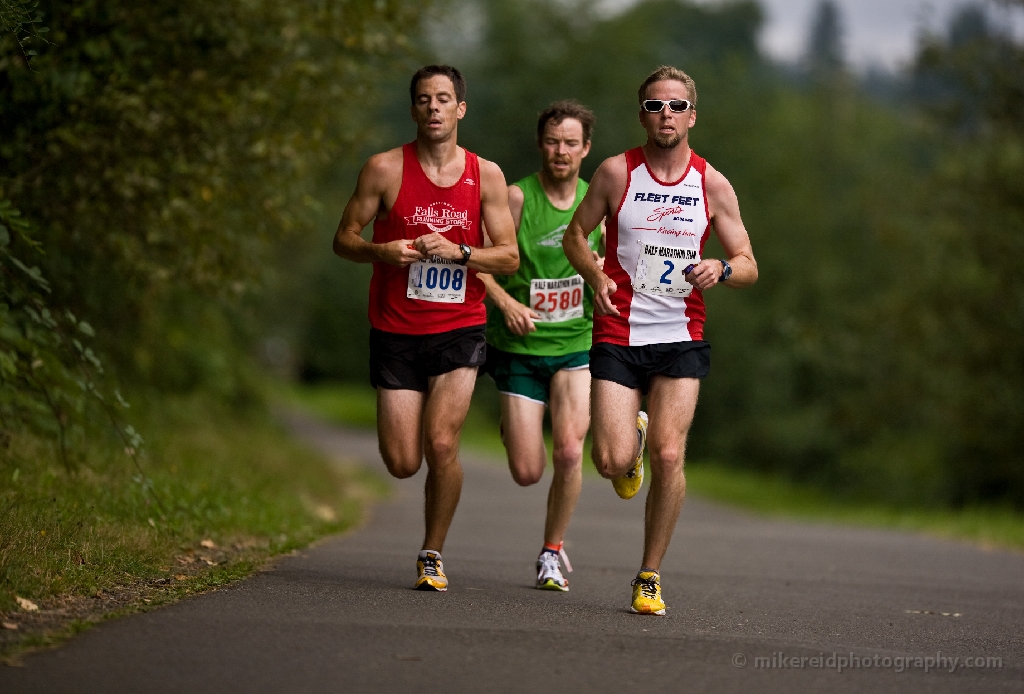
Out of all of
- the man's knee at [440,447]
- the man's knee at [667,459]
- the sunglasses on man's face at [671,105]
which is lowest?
the man's knee at [440,447]

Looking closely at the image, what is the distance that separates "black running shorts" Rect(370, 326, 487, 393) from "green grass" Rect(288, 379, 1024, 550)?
926cm

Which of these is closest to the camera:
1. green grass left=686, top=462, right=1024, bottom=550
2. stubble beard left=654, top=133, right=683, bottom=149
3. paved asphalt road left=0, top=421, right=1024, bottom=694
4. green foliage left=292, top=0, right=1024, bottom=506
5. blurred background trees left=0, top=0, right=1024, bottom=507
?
paved asphalt road left=0, top=421, right=1024, bottom=694

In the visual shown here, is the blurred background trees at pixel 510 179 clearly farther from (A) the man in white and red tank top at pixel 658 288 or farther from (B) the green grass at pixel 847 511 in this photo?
(A) the man in white and red tank top at pixel 658 288

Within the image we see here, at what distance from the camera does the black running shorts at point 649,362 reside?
722 cm

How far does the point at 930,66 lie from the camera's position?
75.9 ft

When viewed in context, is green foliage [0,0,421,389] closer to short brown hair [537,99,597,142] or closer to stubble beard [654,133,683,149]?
short brown hair [537,99,597,142]

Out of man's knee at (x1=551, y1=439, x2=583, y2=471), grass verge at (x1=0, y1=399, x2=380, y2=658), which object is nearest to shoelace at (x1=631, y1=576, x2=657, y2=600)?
man's knee at (x1=551, y1=439, x2=583, y2=471)

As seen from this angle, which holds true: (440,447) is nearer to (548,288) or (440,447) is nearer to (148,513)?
(548,288)

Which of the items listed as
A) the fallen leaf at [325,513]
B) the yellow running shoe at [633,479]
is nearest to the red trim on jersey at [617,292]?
the yellow running shoe at [633,479]

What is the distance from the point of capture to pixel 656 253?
7227 millimetres

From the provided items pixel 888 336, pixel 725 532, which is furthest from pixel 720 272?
pixel 888 336

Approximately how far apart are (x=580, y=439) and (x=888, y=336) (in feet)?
69.0

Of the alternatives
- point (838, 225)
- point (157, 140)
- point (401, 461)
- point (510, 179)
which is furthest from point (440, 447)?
point (838, 225)

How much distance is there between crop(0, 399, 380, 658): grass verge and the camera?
247 inches
